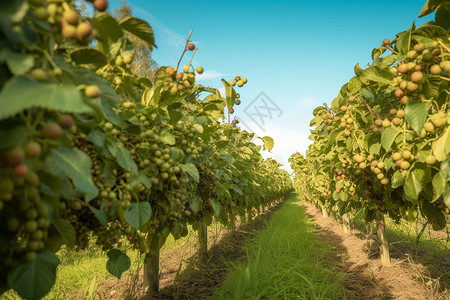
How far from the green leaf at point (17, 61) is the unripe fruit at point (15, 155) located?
162 mm

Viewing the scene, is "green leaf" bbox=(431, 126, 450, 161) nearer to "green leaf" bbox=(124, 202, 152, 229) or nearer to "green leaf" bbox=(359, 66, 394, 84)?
"green leaf" bbox=(359, 66, 394, 84)

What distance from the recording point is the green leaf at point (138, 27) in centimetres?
109

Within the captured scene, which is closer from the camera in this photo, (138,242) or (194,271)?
(138,242)

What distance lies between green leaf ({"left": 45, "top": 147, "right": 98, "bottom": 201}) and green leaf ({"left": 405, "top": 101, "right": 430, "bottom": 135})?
1.49m

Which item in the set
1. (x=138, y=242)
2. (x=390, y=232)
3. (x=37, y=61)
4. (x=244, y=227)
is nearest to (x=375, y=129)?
(x=138, y=242)

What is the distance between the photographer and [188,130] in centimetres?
182

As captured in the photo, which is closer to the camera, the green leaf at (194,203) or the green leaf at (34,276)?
the green leaf at (34,276)

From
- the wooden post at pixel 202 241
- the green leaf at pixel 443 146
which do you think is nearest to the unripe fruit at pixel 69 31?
the green leaf at pixel 443 146

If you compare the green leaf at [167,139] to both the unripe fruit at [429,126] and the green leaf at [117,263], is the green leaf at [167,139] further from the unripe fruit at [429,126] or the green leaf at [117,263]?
the unripe fruit at [429,126]

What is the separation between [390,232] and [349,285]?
4061 mm

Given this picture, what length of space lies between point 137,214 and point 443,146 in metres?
1.51

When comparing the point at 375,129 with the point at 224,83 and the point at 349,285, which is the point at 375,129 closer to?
the point at 224,83

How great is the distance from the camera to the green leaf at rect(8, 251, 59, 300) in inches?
27.6

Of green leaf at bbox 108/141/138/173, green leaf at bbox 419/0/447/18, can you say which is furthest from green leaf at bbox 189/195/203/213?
green leaf at bbox 419/0/447/18
